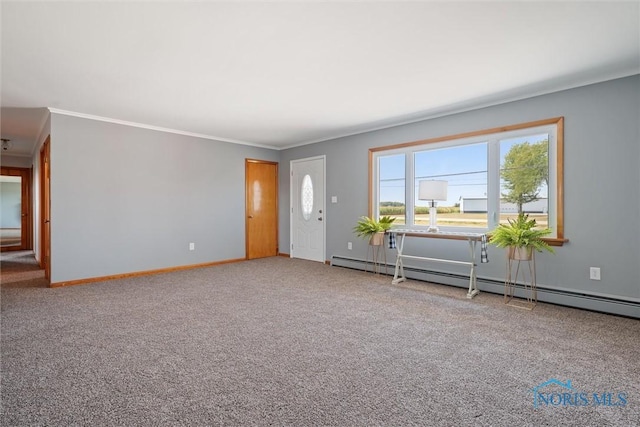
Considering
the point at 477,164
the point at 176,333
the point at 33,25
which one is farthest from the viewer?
the point at 477,164

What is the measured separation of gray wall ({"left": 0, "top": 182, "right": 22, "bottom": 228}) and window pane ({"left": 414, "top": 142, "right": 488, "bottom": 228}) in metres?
9.12

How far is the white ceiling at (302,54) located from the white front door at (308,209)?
6.48 ft

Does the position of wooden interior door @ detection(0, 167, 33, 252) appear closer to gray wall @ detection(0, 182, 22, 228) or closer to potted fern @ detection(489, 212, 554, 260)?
gray wall @ detection(0, 182, 22, 228)

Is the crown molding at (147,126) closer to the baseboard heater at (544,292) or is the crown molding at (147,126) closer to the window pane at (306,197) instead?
the window pane at (306,197)

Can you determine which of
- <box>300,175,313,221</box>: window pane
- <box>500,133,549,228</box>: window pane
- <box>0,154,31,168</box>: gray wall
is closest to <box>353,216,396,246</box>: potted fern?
<box>500,133,549,228</box>: window pane

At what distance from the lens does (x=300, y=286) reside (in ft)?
14.1

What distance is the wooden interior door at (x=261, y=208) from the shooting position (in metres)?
6.39

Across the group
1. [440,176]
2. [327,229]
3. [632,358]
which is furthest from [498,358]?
[327,229]

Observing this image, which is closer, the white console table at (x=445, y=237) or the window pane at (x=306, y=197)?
the white console table at (x=445, y=237)

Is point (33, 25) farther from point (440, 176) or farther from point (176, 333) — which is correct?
point (440, 176)

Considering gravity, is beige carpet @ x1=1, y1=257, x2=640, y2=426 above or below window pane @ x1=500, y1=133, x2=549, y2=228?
below

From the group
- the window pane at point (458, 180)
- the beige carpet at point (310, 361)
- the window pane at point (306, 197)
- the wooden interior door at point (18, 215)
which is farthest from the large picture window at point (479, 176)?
the wooden interior door at point (18, 215)

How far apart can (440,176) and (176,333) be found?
12.3ft

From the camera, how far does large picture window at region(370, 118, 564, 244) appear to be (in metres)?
3.64
